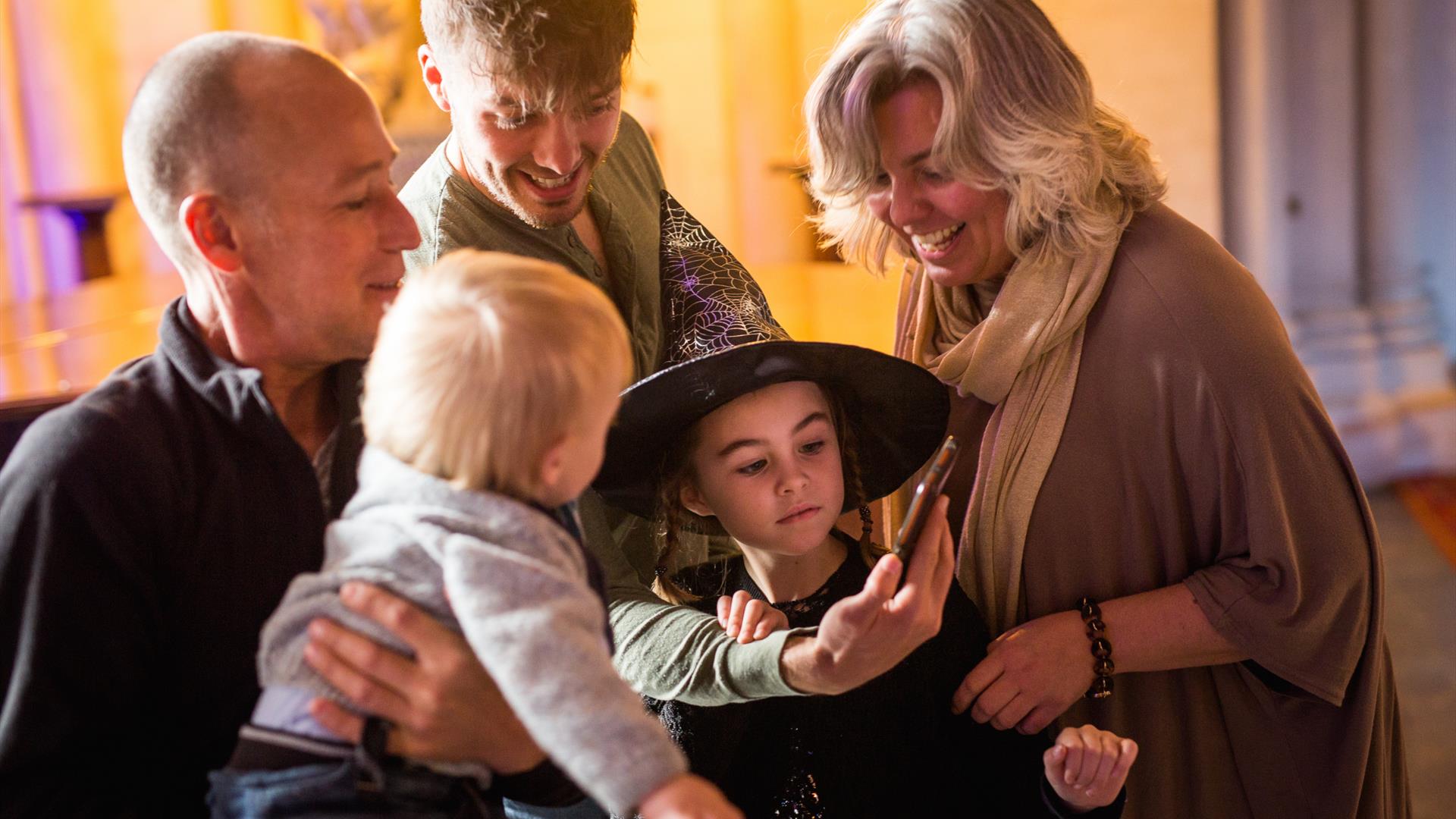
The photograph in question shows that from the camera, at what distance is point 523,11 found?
1.96 metres

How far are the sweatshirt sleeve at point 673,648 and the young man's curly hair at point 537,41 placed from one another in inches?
25.8

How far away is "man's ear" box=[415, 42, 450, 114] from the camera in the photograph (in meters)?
2.21

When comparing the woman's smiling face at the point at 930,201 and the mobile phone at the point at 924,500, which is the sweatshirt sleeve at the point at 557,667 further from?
the woman's smiling face at the point at 930,201

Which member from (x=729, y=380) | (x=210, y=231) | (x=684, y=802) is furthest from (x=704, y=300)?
(x=684, y=802)

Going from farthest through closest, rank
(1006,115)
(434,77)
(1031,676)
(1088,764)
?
1. (434,77)
2. (1006,115)
3. (1031,676)
4. (1088,764)

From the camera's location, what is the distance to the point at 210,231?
160 centimetres

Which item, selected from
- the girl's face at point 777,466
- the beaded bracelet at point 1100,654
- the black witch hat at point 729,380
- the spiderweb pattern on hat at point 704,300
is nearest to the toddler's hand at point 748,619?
the girl's face at point 777,466

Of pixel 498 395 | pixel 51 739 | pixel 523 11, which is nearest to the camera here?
pixel 498 395

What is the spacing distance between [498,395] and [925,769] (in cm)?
103

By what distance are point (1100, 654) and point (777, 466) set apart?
60cm

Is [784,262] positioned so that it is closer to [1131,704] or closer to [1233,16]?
[1233,16]

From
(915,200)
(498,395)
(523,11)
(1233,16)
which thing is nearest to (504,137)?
(523,11)

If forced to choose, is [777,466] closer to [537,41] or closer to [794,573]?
[794,573]

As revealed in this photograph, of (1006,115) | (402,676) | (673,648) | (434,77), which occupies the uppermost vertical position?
(434,77)
